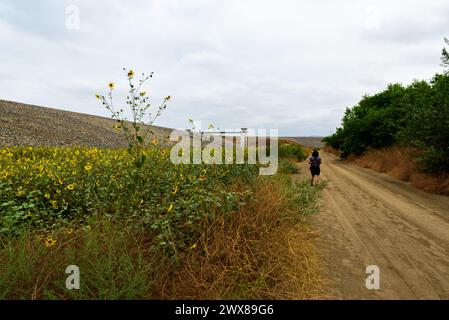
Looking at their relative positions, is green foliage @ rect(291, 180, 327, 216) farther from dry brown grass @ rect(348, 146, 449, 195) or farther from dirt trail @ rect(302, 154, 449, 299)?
dry brown grass @ rect(348, 146, 449, 195)

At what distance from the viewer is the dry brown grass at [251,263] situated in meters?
3.12

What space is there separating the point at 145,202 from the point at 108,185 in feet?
4.62

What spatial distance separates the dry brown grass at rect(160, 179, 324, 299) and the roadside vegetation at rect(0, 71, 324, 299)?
13 mm

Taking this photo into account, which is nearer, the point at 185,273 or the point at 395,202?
the point at 185,273

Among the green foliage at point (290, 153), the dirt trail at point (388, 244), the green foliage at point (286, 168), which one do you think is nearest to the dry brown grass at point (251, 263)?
the dirt trail at point (388, 244)

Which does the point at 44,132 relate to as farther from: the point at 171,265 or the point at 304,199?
the point at 171,265

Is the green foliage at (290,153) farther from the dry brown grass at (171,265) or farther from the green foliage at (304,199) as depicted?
the dry brown grass at (171,265)

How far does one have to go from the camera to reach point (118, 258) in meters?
3.22

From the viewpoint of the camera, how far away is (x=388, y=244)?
15.6 feet

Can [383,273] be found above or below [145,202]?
below

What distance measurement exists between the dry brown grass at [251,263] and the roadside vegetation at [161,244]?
13 millimetres

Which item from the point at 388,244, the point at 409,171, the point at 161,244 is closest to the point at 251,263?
the point at 161,244
